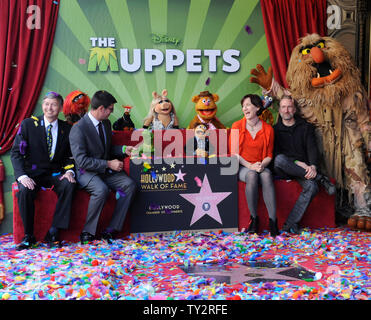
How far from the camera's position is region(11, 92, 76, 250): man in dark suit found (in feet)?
11.9

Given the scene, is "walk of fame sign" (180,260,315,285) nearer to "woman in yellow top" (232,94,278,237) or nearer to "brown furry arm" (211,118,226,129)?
"woman in yellow top" (232,94,278,237)

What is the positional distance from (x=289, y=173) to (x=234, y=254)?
1197 millimetres

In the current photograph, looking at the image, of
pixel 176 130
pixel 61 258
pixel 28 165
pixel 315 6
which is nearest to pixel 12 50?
pixel 28 165

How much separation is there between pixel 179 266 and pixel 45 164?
1.57 meters

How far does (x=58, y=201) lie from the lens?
3.71m

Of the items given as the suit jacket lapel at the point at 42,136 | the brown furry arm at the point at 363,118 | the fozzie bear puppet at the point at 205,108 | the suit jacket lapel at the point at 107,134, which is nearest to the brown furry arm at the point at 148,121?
the fozzie bear puppet at the point at 205,108

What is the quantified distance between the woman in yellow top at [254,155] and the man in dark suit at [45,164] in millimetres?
1587

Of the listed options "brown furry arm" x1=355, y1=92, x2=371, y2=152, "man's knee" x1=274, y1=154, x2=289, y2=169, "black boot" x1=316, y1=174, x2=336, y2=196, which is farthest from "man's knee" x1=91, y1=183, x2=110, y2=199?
"brown furry arm" x1=355, y1=92, x2=371, y2=152

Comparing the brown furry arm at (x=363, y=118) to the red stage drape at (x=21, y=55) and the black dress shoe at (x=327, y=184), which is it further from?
the red stage drape at (x=21, y=55)

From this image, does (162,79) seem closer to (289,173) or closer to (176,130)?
(176,130)

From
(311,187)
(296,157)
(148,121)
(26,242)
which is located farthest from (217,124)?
(26,242)

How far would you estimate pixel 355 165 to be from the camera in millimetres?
4426

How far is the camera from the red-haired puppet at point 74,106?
432cm

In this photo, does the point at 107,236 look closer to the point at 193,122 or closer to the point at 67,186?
the point at 67,186
